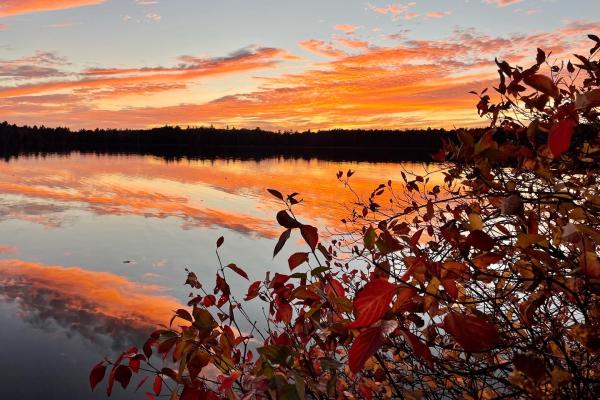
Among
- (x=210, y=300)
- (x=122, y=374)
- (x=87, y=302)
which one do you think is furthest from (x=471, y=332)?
(x=87, y=302)

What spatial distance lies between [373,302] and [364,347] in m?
0.15

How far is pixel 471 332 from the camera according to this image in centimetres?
124

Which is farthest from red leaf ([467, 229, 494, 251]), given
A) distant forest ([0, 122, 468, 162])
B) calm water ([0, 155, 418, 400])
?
distant forest ([0, 122, 468, 162])

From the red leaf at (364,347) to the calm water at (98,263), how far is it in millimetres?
8538

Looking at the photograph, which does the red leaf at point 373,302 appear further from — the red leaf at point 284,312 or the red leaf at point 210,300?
the red leaf at point 210,300

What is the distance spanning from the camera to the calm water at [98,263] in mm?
9625

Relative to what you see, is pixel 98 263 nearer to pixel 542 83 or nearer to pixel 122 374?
pixel 122 374

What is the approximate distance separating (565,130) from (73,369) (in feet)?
33.4

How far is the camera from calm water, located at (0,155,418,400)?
9625 millimetres

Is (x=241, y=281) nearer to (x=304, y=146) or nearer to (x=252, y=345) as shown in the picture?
(x=252, y=345)

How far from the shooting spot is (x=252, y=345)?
10.2 metres

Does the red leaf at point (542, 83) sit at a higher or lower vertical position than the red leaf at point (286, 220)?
higher

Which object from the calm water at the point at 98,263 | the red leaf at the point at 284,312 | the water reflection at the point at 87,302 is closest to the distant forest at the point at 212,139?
the calm water at the point at 98,263

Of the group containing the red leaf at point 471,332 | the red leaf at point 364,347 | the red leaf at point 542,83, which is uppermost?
the red leaf at point 542,83
